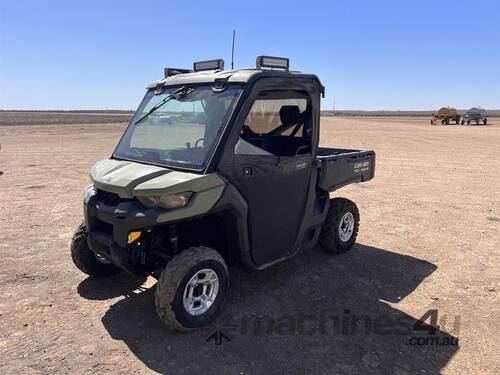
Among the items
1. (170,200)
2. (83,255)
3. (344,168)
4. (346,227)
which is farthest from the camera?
(346,227)

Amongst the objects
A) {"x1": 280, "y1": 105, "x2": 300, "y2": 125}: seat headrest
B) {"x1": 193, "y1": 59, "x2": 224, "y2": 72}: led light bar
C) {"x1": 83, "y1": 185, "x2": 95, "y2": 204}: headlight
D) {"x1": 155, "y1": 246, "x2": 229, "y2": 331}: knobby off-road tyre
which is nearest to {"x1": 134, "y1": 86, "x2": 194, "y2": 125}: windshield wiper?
{"x1": 193, "y1": 59, "x2": 224, "y2": 72}: led light bar

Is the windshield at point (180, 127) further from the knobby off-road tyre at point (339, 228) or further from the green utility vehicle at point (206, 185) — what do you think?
the knobby off-road tyre at point (339, 228)

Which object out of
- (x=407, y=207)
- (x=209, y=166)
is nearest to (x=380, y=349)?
(x=209, y=166)

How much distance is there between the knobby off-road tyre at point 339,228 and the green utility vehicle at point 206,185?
0.60 m

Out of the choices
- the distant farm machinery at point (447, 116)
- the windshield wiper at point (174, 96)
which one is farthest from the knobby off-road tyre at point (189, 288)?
the distant farm machinery at point (447, 116)

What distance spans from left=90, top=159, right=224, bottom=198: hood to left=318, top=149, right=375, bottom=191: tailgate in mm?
1766

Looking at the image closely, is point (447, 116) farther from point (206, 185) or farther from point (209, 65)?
point (206, 185)

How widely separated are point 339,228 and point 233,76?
2.62 m

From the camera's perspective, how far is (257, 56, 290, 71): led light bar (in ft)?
14.1

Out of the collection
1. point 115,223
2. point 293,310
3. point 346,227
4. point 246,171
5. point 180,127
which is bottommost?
point 293,310

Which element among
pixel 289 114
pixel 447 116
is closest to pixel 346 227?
pixel 289 114

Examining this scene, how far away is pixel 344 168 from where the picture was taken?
218 inches

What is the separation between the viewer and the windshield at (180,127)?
3.91m

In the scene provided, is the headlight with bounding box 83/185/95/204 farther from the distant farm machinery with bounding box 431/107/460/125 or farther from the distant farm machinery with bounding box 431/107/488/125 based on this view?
the distant farm machinery with bounding box 431/107/460/125
